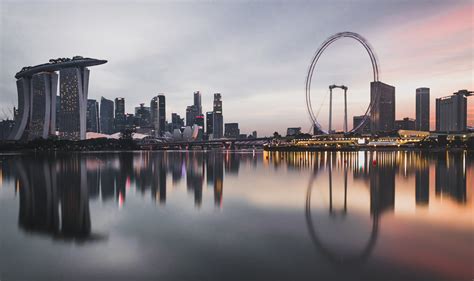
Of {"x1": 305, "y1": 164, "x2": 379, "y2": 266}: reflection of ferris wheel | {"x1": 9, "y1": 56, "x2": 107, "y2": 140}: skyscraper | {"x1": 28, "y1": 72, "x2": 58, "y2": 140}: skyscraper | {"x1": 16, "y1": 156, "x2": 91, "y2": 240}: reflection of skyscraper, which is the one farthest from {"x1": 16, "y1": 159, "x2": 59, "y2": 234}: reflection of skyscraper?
{"x1": 28, "y1": 72, "x2": 58, "y2": 140}: skyscraper

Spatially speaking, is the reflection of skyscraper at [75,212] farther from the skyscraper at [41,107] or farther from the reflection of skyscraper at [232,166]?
the skyscraper at [41,107]

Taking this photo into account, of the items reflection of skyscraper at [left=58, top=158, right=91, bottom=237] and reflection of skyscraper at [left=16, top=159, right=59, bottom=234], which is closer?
reflection of skyscraper at [left=58, top=158, right=91, bottom=237]

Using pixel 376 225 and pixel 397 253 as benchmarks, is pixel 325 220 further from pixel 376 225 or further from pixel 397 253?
pixel 397 253

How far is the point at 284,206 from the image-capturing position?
1617 centimetres

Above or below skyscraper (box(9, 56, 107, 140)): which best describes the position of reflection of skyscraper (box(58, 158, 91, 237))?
below

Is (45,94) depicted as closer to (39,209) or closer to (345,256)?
(39,209)

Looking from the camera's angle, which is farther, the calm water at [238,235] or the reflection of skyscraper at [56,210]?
the reflection of skyscraper at [56,210]

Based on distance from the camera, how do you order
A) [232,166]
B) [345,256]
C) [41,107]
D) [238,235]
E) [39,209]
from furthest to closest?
1. [41,107]
2. [232,166]
3. [39,209]
4. [238,235]
5. [345,256]

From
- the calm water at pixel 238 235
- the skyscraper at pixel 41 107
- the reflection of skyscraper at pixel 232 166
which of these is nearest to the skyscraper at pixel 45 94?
the skyscraper at pixel 41 107

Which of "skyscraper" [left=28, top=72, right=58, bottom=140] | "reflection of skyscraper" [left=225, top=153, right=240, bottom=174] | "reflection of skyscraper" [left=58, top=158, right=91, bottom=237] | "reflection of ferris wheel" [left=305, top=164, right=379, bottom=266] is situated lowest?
"reflection of skyscraper" [left=225, top=153, right=240, bottom=174]

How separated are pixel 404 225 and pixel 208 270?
27.5 ft

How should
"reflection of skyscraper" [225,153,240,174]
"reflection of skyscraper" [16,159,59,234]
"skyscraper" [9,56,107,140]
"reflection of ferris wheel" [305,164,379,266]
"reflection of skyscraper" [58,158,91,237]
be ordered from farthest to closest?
"skyscraper" [9,56,107,140]
"reflection of skyscraper" [225,153,240,174]
"reflection of skyscraper" [16,159,59,234]
"reflection of skyscraper" [58,158,91,237]
"reflection of ferris wheel" [305,164,379,266]

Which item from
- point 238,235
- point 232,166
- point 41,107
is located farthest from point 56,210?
point 41,107

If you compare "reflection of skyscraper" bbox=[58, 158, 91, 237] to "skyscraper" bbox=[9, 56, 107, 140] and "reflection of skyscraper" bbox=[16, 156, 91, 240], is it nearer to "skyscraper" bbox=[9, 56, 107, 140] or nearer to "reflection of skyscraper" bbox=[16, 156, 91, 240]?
"reflection of skyscraper" bbox=[16, 156, 91, 240]
